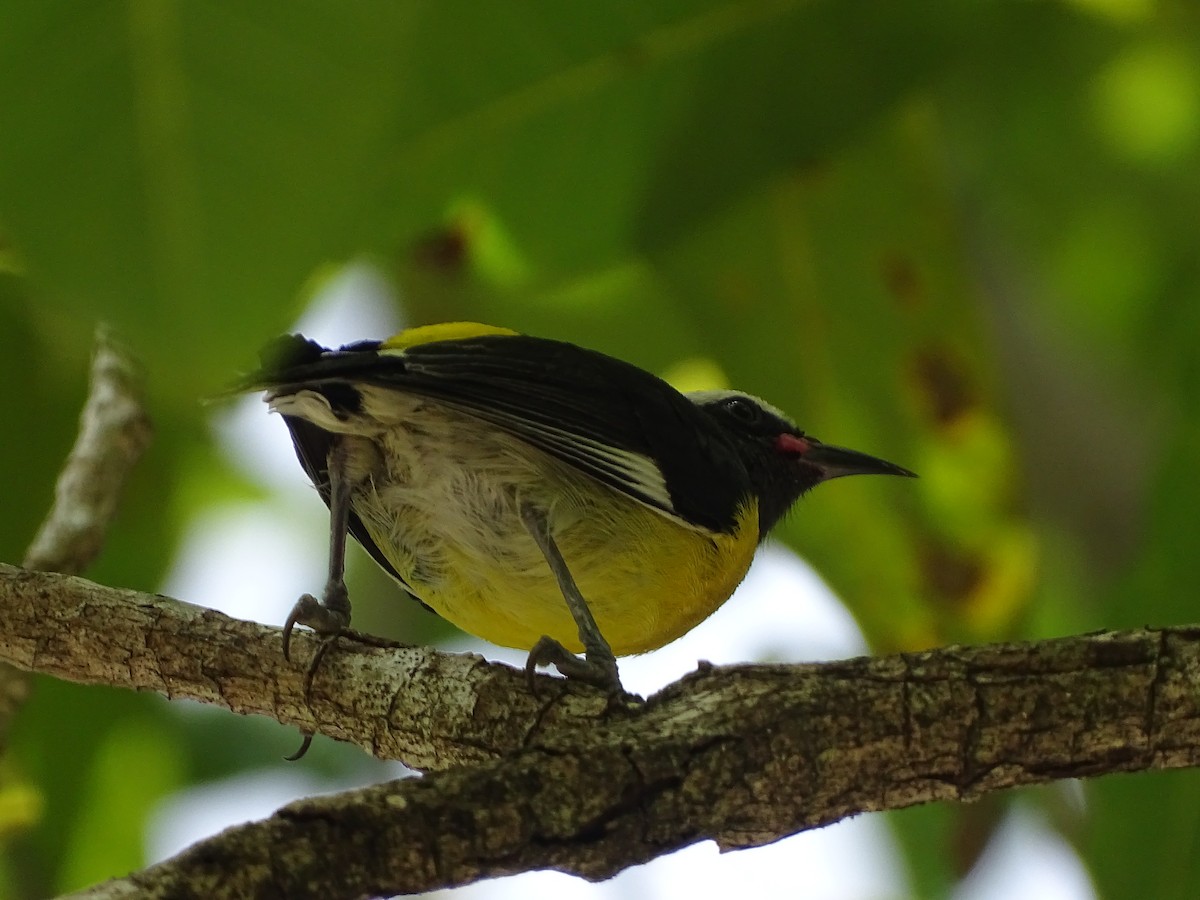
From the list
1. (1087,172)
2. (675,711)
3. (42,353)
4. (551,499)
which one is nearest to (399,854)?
(675,711)

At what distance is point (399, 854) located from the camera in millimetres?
1447

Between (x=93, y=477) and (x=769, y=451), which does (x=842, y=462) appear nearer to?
(x=769, y=451)

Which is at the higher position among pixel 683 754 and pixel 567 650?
pixel 567 650

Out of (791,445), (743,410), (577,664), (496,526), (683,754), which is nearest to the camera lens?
(683,754)

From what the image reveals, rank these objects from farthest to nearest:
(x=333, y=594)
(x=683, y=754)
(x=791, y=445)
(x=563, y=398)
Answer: (x=791, y=445)
(x=563, y=398)
(x=333, y=594)
(x=683, y=754)

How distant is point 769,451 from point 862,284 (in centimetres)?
114

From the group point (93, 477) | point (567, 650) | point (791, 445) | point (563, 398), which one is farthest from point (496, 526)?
point (791, 445)

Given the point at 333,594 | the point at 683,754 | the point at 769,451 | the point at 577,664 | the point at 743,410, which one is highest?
the point at 743,410

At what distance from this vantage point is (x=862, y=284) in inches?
111

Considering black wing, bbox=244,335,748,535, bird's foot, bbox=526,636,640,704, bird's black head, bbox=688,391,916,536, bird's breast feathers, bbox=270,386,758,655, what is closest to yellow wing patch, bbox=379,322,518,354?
black wing, bbox=244,335,748,535

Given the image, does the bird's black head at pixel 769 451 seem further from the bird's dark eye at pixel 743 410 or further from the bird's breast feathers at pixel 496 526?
the bird's breast feathers at pixel 496 526

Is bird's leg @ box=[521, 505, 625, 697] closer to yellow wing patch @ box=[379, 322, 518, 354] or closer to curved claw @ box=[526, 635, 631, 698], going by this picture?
curved claw @ box=[526, 635, 631, 698]

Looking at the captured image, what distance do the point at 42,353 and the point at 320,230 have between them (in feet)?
6.83

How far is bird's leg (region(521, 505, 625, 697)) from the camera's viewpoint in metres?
2.15
